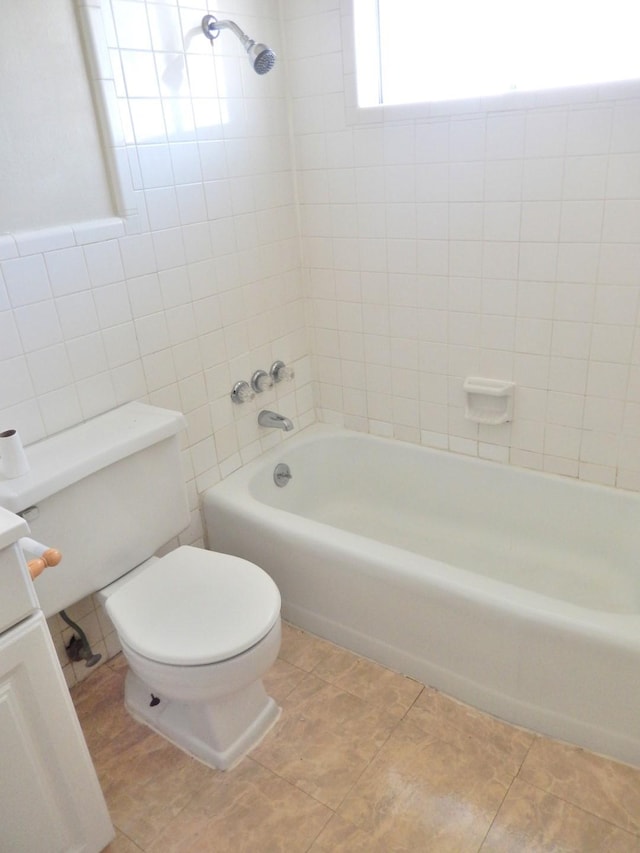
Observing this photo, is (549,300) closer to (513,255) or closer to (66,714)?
(513,255)

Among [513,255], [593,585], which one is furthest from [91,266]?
[593,585]

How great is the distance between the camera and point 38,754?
127 centimetres

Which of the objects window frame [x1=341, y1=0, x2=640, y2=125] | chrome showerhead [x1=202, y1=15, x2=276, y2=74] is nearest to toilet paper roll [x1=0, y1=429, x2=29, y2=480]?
chrome showerhead [x1=202, y1=15, x2=276, y2=74]

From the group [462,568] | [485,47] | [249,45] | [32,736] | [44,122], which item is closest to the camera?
[32,736]

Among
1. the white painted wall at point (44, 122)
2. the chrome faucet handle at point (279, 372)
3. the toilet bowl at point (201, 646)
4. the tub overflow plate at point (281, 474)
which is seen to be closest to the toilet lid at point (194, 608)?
the toilet bowl at point (201, 646)

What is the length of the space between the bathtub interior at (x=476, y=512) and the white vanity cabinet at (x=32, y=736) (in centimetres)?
106

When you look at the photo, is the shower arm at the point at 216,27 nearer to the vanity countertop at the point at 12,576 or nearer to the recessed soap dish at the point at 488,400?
the recessed soap dish at the point at 488,400

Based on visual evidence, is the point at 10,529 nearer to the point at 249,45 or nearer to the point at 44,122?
the point at 44,122

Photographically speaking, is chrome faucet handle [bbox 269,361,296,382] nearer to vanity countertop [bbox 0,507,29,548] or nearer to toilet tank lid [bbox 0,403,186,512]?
toilet tank lid [bbox 0,403,186,512]

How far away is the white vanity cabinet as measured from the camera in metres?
1.17

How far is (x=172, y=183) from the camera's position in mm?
1896

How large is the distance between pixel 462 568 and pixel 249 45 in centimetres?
172

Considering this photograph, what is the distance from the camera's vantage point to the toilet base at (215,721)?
1664 millimetres

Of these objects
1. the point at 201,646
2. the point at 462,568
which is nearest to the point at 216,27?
the point at 201,646
